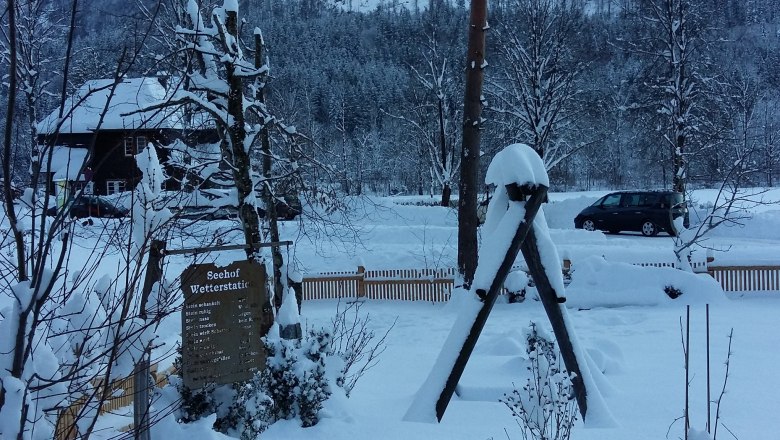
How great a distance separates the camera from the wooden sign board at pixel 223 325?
16.4 ft

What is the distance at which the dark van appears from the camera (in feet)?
74.7

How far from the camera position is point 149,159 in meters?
4.41

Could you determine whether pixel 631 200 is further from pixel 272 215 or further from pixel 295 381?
pixel 295 381

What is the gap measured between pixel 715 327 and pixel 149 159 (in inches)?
365

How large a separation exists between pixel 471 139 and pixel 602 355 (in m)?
5.81

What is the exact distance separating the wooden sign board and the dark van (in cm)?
1940

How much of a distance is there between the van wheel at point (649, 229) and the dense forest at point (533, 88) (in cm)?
182

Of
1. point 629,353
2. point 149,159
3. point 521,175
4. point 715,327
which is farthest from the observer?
point 715,327

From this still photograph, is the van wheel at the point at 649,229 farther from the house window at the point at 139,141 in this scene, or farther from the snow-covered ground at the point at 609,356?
the house window at the point at 139,141

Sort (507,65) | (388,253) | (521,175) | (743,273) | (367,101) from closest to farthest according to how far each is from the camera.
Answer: (521,175) < (743,273) < (388,253) < (507,65) < (367,101)

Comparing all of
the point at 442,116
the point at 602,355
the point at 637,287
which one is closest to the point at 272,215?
the point at 602,355

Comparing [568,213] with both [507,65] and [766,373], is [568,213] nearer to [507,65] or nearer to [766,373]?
[507,65]

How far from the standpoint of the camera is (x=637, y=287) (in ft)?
42.0

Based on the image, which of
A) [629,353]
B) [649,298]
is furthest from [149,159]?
[649,298]
